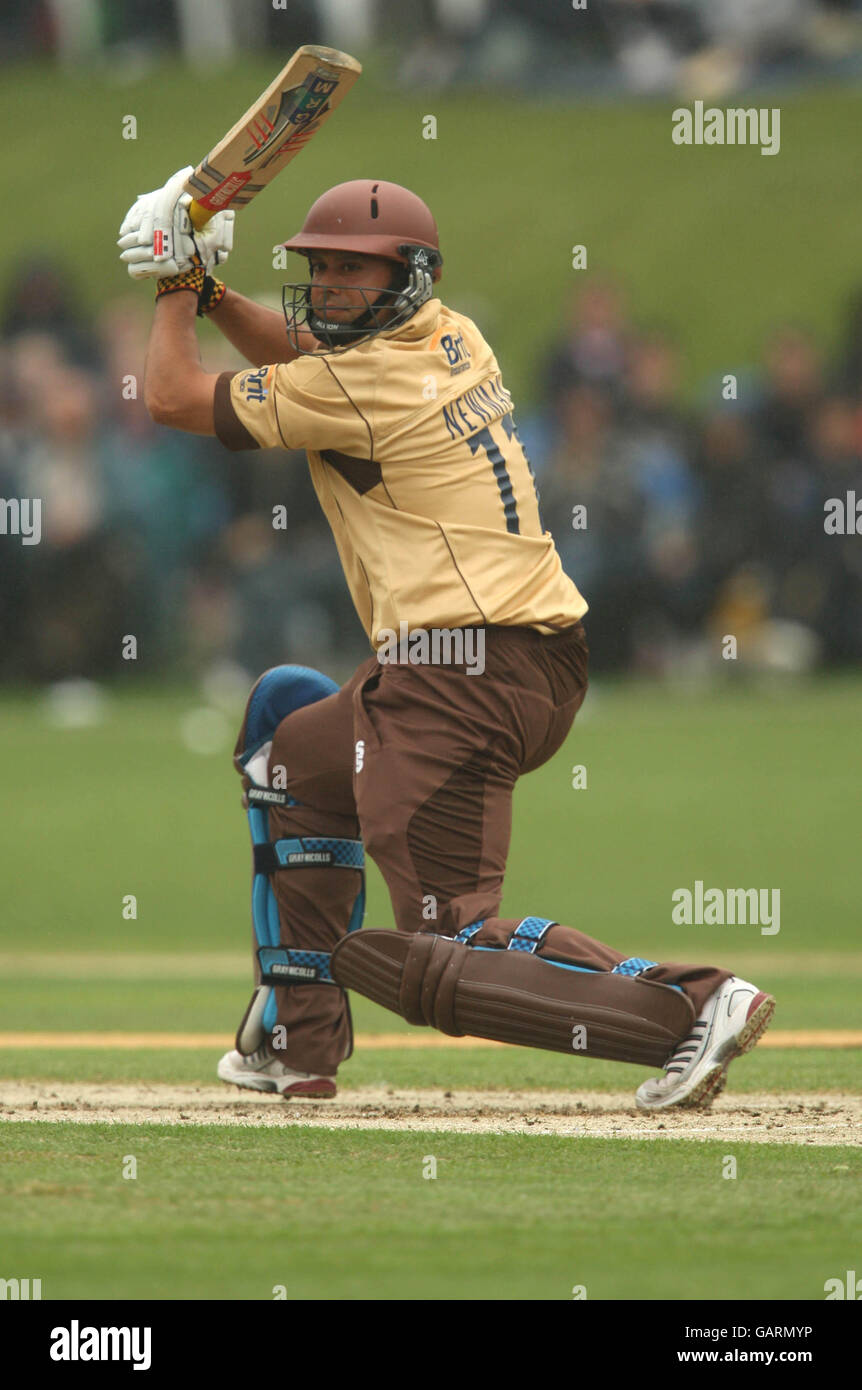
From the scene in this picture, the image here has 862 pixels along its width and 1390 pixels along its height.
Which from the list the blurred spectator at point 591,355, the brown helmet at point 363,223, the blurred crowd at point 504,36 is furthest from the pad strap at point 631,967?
the blurred crowd at point 504,36

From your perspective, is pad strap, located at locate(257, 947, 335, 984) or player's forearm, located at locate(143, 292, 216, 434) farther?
pad strap, located at locate(257, 947, 335, 984)

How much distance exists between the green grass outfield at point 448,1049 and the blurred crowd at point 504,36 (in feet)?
34.4

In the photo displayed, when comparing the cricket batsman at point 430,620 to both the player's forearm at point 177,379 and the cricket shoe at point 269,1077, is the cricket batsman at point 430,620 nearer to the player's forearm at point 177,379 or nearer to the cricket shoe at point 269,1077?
the player's forearm at point 177,379

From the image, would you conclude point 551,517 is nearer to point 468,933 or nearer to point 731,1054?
point 468,933

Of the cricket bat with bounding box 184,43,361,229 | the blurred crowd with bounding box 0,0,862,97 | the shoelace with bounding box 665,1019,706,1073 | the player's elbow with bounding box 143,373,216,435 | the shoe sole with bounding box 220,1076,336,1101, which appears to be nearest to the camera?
the shoelace with bounding box 665,1019,706,1073

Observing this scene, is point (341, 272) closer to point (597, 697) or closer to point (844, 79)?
point (597, 697)

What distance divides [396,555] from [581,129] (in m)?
23.2

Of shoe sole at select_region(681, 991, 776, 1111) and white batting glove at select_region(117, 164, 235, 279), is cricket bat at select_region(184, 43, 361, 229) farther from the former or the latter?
shoe sole at select_region(681, 991, 776, 1111)

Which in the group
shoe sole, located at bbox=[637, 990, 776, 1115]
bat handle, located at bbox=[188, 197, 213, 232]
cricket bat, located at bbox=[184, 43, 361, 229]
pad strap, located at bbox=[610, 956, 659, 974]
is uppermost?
cricket bat, located at bbox=[184, 43, 361, 229]

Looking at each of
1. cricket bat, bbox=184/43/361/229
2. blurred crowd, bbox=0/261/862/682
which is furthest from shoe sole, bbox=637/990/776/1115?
blurred crowd, bbox=0/261/862/682

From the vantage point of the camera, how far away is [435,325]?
18.0ft

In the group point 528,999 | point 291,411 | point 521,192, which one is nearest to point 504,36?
point 521,192

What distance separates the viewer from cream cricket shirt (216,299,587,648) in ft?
17.3

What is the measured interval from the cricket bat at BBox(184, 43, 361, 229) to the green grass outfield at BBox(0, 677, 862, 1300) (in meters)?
2.37
